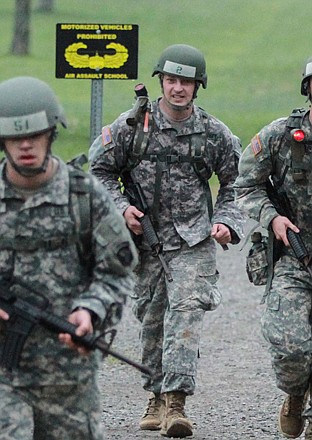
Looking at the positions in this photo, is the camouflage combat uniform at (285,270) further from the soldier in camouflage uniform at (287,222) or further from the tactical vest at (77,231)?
the tactical vest at (77,231)

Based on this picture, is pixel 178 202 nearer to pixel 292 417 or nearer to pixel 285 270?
pixel 285 270

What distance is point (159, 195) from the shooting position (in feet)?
28.8

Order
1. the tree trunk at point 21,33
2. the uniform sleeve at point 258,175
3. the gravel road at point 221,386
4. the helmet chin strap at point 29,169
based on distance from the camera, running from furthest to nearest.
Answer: the tree trunk at point 21,33, the gravel road at point 221,386, the uniform sleeve at point 258,175, the helmet chin strap at point 29,169

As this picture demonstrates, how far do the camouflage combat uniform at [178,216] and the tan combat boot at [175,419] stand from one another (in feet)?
0.20

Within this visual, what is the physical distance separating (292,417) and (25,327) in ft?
8.95

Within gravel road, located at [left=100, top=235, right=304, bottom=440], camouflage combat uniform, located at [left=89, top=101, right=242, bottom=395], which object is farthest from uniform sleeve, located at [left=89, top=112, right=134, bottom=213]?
gravel road, located at [left=100, top=235, right=304, bottom=440]

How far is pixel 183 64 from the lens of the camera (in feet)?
28.9

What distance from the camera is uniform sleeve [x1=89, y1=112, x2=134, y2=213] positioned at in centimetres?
877

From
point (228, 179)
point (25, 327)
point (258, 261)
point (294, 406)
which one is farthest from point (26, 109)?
point (228, 179)

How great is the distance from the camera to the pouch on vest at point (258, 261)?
8.17 meters

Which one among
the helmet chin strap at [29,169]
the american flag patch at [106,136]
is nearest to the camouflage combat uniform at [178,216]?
the american flag patch at [106,136]

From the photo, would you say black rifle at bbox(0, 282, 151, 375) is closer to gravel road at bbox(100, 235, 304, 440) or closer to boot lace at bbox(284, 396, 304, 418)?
boot lace at bbox(284, 396, 304, 418)

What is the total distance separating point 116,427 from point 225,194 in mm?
1476

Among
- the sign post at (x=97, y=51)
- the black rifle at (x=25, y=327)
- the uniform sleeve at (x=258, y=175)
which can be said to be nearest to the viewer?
the black rifle at (x=25, y=327)
